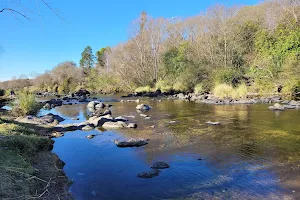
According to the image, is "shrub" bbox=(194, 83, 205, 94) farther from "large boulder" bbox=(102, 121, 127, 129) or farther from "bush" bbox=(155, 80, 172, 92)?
"large boulder" bbox=(102, 121, 127, 129)

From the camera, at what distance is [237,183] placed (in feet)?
19.1

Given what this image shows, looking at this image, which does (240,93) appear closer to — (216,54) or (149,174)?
(216,54)

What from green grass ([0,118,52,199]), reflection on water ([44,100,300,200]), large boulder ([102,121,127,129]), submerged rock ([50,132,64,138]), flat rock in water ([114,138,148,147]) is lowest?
reflection on water ([44,100,300,200])

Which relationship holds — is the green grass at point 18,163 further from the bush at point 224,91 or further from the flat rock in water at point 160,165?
the bush at point 224,91

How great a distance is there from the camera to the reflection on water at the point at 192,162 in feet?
18.0

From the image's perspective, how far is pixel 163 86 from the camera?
38188 mm

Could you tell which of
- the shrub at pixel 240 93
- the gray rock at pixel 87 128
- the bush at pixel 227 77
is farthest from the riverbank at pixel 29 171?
the bush at pixel 227 77

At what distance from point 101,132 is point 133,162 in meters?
4.91

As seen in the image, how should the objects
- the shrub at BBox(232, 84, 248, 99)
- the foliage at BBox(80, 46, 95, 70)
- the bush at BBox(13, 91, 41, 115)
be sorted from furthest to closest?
the foliage at BBox(80, 46, 95, 70) < the shrub at BBox(232, 84, 248, 99) < the bush at BBox(13, 91, 41, 115)

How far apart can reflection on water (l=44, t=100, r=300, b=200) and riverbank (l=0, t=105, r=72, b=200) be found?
16.0 inches

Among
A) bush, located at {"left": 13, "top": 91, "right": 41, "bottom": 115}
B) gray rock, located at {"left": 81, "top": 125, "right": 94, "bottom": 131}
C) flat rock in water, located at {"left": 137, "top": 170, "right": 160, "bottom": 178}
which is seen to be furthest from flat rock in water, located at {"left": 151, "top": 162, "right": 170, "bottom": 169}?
bush, located at {"left": 13, "top": 91, "right": 41, "bottom": 115}

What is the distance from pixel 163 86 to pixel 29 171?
33.3 m

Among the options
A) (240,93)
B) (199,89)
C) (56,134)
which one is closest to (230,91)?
(240,93)

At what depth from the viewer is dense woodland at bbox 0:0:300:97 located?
1009 inches
